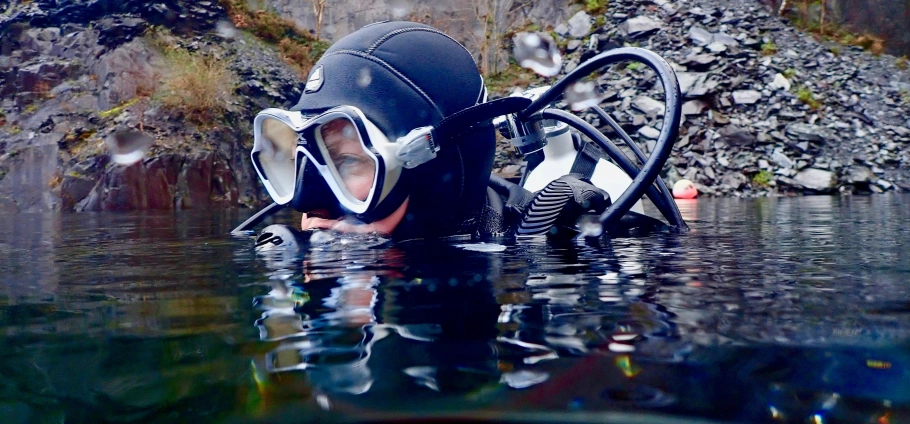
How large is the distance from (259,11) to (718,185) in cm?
965

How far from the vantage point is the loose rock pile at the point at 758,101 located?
8.96m

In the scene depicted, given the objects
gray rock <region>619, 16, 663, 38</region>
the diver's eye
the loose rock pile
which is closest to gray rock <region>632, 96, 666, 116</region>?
the loose rock pile

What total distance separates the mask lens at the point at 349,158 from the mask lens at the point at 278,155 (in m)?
0.32

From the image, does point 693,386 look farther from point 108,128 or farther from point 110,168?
point 108,128

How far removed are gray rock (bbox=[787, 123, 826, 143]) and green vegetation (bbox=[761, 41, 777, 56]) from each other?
1.79 m

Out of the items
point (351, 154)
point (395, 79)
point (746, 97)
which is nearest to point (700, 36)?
point (746, 97)

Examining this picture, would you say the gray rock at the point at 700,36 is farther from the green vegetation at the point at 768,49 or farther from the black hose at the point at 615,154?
the black hose at the point at 615,154

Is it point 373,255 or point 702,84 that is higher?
point 702,84

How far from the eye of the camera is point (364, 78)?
1826 millimetres

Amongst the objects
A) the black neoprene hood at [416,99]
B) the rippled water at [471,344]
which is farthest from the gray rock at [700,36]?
the rippled water at [471,344]

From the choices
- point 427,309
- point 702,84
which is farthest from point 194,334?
point 702,84

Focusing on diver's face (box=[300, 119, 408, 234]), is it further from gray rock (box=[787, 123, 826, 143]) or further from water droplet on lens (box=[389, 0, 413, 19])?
water droplet on lens (box=[389, 0, 413, 19])

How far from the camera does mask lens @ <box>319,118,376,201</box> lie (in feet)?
5.97

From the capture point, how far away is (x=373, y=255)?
1494 millimetres
